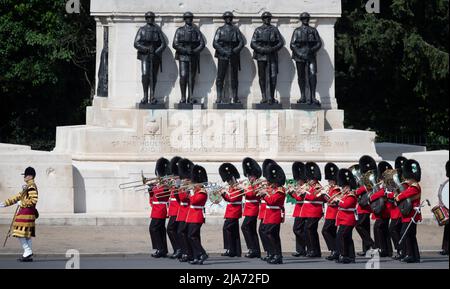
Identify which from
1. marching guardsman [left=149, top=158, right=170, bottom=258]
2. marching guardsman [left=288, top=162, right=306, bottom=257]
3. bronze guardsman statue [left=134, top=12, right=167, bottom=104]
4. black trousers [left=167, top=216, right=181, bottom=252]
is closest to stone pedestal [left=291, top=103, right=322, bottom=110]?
bronze guardsman statue [left=134, top=12, right=167, bottom=104]

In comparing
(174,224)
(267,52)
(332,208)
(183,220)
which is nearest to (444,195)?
(332,208)

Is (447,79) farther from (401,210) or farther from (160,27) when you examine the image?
(401,210)

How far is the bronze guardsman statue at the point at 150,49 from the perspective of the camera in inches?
1396

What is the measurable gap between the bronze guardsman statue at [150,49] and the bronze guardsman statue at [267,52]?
2156 mm

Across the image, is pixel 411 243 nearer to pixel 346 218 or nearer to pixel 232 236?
pixel 346 218

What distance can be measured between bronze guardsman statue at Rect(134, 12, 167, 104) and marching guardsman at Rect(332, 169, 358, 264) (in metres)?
9.02

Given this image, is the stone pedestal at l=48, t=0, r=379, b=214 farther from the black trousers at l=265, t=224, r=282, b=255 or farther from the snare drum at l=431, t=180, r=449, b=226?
the snare drum at l=431, t=180, r=449, b=226

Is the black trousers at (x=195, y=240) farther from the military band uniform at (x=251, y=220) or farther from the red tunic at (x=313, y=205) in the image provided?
the red tunic at (x=313, y=205)

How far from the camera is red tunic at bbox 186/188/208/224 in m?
27.1

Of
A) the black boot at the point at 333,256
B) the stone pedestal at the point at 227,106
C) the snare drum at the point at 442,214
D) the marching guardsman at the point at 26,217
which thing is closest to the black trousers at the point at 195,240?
the black boot at the point at 333,256

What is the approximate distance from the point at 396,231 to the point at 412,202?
91cm

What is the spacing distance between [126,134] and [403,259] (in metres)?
9.75

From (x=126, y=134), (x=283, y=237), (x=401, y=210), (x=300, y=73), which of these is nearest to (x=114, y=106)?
(x=126, y=134)

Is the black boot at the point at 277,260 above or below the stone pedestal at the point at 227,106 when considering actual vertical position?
below
